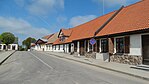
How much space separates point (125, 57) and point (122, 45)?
1.47 meters

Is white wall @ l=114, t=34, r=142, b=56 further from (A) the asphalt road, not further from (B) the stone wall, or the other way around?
(A) the asphalt road

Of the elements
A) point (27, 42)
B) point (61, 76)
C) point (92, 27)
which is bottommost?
point (61, 76)

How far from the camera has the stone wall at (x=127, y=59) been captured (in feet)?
47.3

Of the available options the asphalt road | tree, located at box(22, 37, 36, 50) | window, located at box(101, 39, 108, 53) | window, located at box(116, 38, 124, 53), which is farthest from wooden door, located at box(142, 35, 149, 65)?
tree, located at box(22, 37, 36, 50)

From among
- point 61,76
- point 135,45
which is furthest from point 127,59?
point 61,76

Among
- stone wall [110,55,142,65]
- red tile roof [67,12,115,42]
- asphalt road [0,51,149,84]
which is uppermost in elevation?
red tile roof [67,12,115,42]

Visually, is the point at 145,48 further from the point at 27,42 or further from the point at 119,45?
the point at 27,42

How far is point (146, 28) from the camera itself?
44.4 ft

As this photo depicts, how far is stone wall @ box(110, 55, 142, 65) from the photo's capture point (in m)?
14.4

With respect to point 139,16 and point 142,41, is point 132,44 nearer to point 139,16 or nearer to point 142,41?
point 142,41

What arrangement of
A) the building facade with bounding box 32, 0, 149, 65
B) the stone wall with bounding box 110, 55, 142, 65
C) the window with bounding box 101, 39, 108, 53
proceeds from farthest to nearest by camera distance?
the window with bounding box 101, 39, 108, 53 < the stone wall with bounding box 110, 55, 142, 65 < the building facade with bounding box 32, 0, 149, 65

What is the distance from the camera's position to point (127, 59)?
1567 centimetres

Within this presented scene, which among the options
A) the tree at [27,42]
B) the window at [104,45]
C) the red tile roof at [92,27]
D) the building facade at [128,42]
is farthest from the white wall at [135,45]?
the tree at [27,42]

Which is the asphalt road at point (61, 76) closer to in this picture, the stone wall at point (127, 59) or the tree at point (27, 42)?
the stone wall at point (127, 59)
